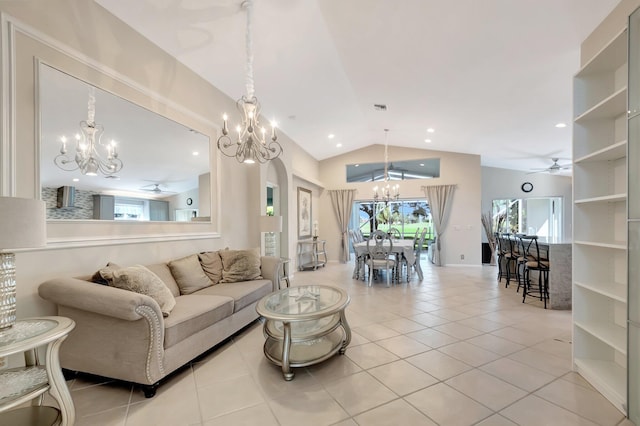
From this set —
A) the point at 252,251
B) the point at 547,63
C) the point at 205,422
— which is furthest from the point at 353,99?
the point at 205,422

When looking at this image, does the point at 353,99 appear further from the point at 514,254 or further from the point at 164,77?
the point at 514,254

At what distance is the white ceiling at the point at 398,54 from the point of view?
8.57ft

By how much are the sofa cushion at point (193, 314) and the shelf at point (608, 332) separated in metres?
3.08

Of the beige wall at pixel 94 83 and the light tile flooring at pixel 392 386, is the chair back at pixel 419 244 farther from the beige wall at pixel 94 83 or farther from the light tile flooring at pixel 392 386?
the beige wall at pixel 94 83

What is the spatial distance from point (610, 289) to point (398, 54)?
3138 mm

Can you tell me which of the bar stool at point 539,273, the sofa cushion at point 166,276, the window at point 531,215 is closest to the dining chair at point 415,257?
the bar stool at point 539,273

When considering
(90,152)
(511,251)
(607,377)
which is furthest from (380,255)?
(90,152)

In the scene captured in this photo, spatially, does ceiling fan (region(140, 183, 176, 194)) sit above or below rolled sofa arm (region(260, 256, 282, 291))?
above

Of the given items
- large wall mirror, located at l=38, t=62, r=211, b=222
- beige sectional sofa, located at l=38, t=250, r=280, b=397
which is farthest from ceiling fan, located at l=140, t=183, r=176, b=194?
beige sectional sofa, located at l=38, t=250, r=280, b=397

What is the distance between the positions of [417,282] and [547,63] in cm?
407

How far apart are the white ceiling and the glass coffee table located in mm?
2908

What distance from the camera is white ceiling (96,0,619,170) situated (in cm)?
261

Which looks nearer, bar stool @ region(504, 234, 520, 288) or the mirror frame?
the mirror frame

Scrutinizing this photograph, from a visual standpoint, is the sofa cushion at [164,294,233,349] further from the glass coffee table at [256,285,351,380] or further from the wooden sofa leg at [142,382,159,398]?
the glass coffee table at [256,285,351,380]
